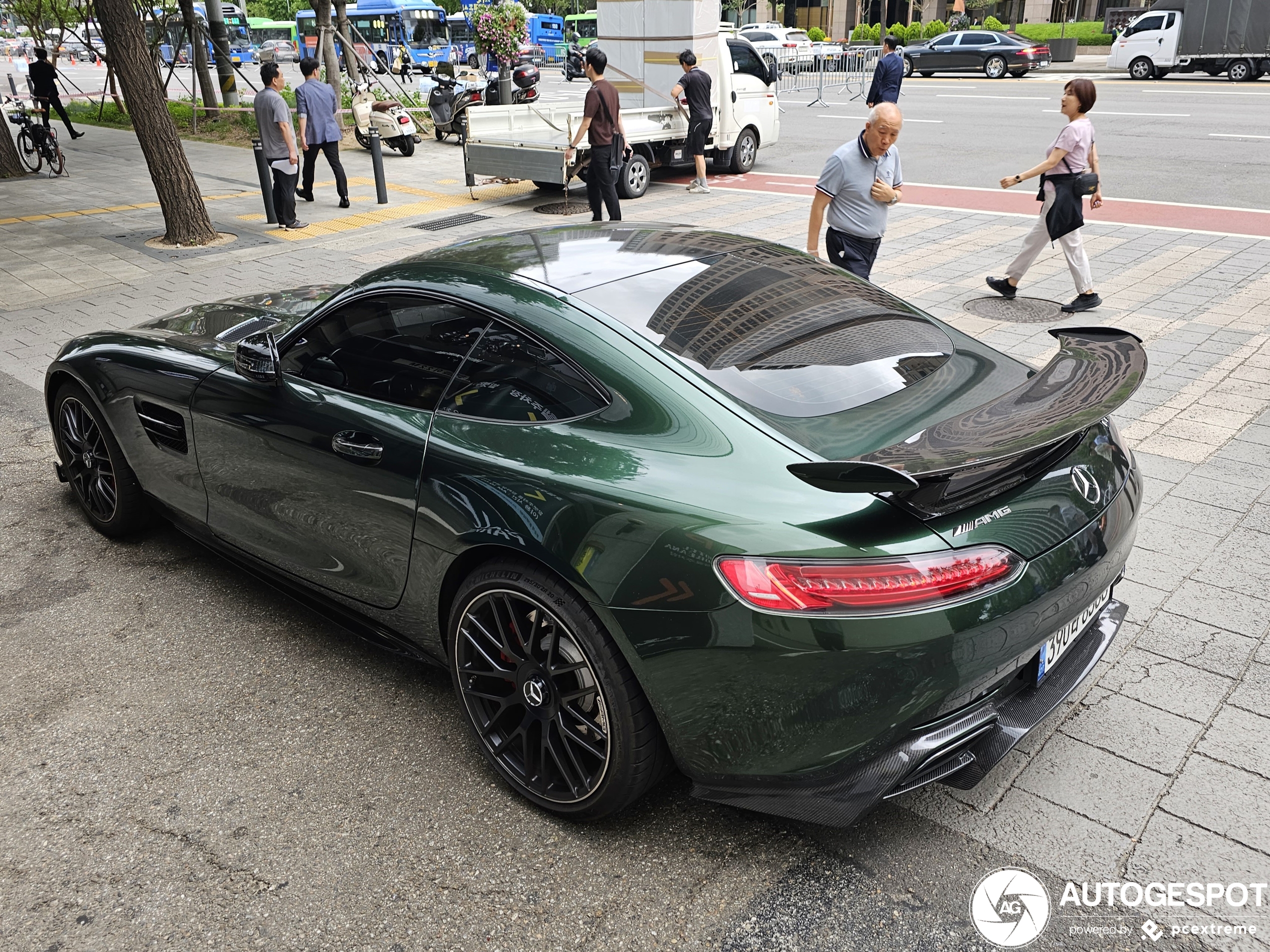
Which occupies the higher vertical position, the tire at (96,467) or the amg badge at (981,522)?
the amg badge at (981,522)

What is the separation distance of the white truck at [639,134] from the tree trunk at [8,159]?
29.7 ft

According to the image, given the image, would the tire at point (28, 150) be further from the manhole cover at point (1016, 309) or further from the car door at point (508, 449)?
the car door at point (508, 449)

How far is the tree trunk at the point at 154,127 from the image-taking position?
11.0 meters

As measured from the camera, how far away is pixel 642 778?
8.74ft

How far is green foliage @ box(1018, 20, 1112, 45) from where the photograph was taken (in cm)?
4262

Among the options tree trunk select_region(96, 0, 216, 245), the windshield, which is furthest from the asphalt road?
the windshield

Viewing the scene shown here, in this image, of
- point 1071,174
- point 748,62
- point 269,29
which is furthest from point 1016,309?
point 269,29

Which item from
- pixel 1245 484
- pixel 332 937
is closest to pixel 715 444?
pixel 332 937

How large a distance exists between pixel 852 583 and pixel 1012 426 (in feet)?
2.07

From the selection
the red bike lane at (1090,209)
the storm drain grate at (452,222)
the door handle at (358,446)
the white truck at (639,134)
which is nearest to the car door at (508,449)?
the door handle at (358,446)

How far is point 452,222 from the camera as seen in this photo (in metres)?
12.8

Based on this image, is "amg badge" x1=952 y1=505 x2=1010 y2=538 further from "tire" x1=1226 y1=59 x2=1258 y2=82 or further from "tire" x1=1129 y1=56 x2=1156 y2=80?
"tire" x1=1129 y1=56 x2=1156 y2=80

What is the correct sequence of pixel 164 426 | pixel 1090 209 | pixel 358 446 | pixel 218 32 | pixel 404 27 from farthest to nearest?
pixel 404 27 < pixel 218 32 < pixel 1090 209 < pixel 164 426 < pixel 358 446

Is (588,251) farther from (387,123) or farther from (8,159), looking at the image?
(8,159)
